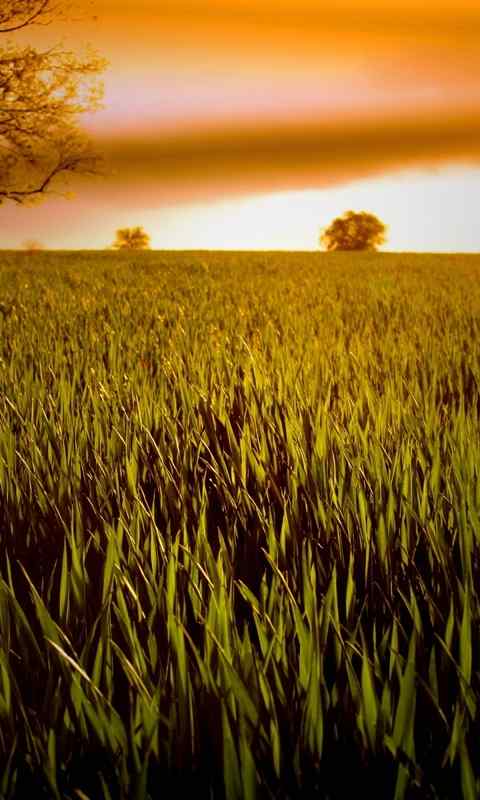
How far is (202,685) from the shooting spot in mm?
928

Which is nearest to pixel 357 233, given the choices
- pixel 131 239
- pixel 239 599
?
pixel 131 239

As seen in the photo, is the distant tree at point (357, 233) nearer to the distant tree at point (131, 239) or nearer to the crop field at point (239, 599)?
the distant tree at point (131, 239)

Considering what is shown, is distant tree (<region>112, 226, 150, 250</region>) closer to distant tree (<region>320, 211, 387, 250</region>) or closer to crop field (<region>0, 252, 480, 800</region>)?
distant tree (<region>320, 211, 387, 250</region>)

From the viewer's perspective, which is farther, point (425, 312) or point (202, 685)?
point (425, 312)

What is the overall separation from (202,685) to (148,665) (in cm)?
15

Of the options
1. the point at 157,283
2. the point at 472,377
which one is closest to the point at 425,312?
the point at 472,377

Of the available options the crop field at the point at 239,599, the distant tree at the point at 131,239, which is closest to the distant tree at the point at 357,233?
the distant tree at the point at 131,239

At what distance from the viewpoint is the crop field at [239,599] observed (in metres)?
0.82

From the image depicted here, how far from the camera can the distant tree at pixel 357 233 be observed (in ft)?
280

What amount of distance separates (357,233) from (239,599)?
288 ft

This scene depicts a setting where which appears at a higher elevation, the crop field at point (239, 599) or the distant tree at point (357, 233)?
the distant tree at point (357, 233)

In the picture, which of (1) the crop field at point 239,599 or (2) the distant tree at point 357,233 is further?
(2) the distant tree at point 357,233

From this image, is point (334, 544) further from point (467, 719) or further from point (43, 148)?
point (43, 148)

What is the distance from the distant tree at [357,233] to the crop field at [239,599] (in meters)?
84.7
